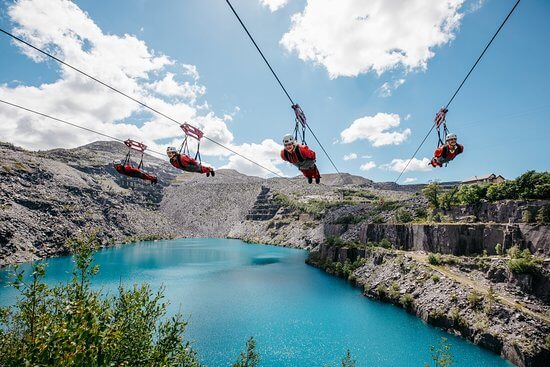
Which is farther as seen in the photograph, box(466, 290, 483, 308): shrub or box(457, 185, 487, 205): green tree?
box(457, 185, 487, 205): green tree

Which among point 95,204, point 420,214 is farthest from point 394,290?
point 95,204

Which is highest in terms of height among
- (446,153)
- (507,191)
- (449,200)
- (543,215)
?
(507,191)

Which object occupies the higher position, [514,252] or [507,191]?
[507,191]

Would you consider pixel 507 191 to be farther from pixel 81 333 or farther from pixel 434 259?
pixel 81 333

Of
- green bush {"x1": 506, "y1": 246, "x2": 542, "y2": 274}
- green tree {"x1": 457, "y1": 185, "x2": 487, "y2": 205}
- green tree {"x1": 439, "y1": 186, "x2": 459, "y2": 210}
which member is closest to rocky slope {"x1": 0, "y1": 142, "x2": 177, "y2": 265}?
green bush {"x1": 506, "y1": 246, "x2": 542, "y2": 274}

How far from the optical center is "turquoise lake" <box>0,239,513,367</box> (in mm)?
29266

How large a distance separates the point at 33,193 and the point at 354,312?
104349 mm

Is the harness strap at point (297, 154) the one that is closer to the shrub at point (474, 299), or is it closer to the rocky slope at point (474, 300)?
the rocky slope at point (474, 300)

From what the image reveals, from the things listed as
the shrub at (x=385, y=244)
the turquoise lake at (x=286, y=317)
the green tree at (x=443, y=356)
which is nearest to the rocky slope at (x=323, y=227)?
the shrub at (x=385, y=244)

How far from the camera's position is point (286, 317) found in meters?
40.1

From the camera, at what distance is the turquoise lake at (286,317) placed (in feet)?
96.0

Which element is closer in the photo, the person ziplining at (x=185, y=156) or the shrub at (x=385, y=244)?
the person ziplining at (x=185, y=156)

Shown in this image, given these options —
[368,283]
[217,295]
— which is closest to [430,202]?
[368,283]

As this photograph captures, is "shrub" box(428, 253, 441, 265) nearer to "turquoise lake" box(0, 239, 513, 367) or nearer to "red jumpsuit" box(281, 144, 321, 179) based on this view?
"turquoise lake" box(0, 239, 513, 367)
